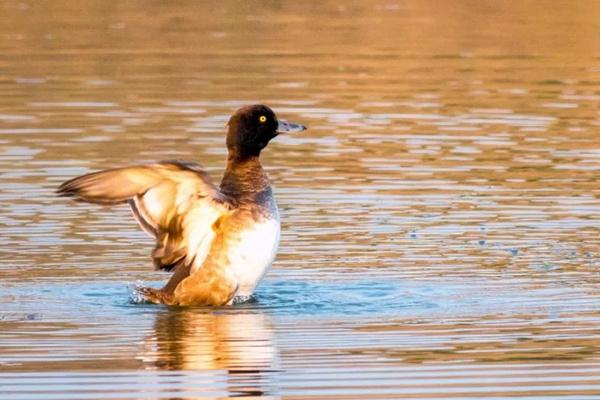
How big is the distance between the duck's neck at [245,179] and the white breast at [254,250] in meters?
0.28

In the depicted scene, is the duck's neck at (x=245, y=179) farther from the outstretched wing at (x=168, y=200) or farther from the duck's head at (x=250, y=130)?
the outstretched wing at (x=168, y=200)

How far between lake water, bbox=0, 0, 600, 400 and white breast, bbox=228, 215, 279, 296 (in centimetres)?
27

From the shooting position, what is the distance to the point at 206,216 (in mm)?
11953

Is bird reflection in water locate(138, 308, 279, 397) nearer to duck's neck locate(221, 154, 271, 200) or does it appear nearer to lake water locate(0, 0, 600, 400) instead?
lake water locate(0, 0, 600, 400)

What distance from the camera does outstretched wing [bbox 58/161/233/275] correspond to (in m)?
11.3

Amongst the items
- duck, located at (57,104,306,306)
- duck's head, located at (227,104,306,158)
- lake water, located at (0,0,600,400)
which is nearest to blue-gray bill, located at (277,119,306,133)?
duck's head, located at (227,104,306,158)

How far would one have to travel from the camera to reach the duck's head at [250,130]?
12.5 metres

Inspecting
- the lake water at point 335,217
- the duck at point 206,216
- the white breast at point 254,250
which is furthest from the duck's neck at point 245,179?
the lake water at point 335,217

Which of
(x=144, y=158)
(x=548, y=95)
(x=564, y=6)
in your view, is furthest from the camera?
(x=564, y=6)

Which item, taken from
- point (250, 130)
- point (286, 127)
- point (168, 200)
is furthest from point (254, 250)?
point (286, 127)

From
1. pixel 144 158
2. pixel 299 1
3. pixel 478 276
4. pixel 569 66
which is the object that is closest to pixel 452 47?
pixel 569 66

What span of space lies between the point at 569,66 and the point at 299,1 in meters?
11.9

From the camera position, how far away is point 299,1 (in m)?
37.1

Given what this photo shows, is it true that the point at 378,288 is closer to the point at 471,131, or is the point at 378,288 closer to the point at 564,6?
the point at 471,131
